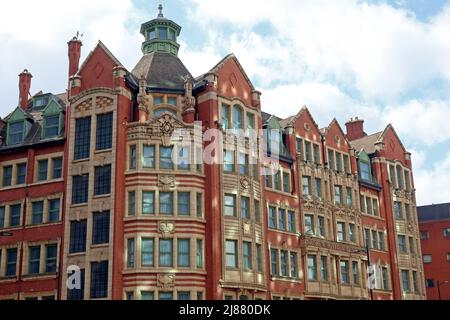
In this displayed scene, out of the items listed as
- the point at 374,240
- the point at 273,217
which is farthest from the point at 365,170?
the point at 273,217

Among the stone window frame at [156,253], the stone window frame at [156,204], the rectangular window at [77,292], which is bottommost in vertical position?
the rectangular window at [77,292]

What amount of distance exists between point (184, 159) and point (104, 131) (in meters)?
6.32

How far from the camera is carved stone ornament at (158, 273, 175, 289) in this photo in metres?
41.2

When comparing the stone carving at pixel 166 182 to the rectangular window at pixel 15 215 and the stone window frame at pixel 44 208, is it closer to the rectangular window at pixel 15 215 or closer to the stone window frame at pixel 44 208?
the stone window frame at pixel 44 208

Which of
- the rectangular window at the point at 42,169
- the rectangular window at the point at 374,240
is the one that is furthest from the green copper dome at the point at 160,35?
the rectangular window at the point at 374,240

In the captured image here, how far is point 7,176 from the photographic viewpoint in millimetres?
48406

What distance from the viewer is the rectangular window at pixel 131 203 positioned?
42.7 m

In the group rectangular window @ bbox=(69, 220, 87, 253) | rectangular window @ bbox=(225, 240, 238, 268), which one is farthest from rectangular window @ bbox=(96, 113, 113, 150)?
rectangular window @ bbox=(225, 240, 238, 268)

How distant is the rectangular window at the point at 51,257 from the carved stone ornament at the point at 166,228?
27.1ft

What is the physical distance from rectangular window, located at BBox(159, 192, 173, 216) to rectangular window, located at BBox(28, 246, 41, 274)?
9971 mm

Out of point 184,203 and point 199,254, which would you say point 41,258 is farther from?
point 199,254

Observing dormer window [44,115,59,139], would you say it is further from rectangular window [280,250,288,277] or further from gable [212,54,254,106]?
rectangular window [280,250,288,277]
